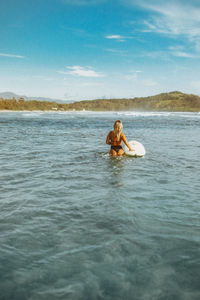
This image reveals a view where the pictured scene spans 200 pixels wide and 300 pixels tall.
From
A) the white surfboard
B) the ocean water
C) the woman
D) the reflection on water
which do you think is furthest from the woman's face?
the ocean water

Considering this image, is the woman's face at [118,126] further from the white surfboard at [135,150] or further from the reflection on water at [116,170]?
the reflection on water at [116,170]

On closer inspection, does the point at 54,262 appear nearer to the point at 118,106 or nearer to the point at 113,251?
the point at 113,251

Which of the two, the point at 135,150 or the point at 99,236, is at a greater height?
the point at 135,150

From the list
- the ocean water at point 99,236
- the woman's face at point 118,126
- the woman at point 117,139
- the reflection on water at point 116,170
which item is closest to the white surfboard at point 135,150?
the woman at point 117,139

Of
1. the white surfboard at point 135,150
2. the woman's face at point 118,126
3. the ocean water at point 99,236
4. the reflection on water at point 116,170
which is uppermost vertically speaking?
the woman's face at point 118,126

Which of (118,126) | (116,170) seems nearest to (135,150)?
(118,126)

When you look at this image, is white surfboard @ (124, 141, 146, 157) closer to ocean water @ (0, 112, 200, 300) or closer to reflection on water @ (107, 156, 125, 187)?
reflection on water @ (107, 156, 125, 187)

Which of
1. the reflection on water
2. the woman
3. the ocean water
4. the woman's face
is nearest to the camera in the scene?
the ocean water

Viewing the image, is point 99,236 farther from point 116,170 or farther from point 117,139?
point 117,139

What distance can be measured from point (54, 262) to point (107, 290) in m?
0.89

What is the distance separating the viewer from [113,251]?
3857mm

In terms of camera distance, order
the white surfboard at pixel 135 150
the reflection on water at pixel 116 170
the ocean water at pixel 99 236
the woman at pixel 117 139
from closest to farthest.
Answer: the ocean water at pixel 99 236
the reflection on water at pixel 116 170
the woman at pixel 117 139
the white surfboard at pixel 135 150

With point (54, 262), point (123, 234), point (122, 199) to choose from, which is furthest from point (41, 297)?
point (122, 199)

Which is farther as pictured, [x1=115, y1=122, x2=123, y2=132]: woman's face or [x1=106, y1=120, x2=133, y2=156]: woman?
[x1=106, y1=120, x2=133, y2=156]: woman
